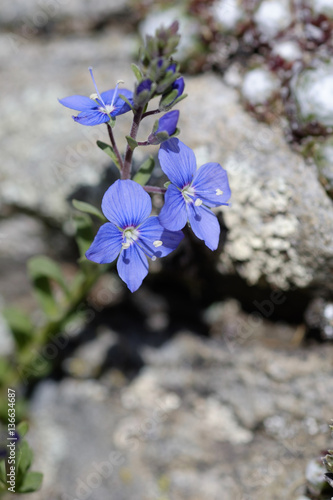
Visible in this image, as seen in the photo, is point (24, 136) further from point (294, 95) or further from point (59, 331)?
point (294, 95)

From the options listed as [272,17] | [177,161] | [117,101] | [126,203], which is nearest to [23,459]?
[126,203]

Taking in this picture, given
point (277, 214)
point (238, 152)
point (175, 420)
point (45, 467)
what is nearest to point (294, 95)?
point (238, 152)

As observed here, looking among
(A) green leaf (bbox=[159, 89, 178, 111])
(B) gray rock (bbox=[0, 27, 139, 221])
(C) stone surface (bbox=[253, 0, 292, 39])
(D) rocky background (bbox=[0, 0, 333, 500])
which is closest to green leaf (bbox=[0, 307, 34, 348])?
(D) rocky background (bbox=[0, 0, 333, 500])

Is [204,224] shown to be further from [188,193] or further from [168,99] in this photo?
[168,99]

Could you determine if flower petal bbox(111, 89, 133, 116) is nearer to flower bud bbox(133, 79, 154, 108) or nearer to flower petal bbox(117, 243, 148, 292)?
flower bud bbox(133, 79, 154, 108)

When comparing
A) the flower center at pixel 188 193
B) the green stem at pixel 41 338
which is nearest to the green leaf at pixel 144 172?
the flower center at pixel 188 193

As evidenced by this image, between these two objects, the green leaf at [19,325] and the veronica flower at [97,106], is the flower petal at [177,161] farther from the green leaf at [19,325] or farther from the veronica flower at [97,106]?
the green leaf at [19,325]
